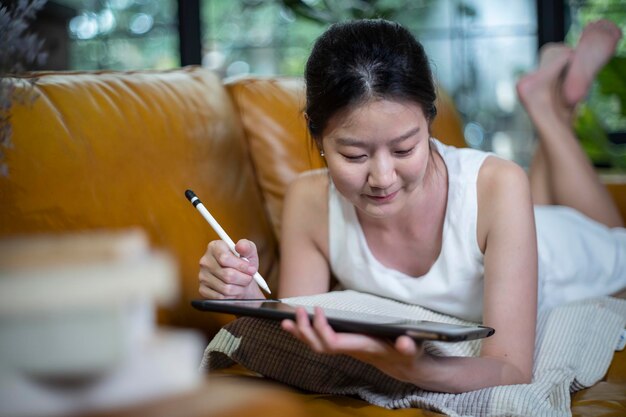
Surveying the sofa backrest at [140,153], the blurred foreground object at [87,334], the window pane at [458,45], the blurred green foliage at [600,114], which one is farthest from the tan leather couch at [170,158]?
the window pane at [458,45]

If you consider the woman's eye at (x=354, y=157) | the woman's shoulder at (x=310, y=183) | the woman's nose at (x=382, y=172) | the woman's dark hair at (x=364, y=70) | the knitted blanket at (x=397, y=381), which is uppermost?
the woman's dark hair at (x=364, y=70)

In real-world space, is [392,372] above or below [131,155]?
below

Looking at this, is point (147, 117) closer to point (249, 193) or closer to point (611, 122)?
point (249, 193)

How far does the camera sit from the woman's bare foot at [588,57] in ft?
6.72

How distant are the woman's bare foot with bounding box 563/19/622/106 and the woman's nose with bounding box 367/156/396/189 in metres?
1.08

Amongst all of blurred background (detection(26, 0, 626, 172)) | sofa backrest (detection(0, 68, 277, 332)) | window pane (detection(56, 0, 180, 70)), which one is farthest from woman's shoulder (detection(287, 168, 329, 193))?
blurred background (detection(26, 0, 626, 172))

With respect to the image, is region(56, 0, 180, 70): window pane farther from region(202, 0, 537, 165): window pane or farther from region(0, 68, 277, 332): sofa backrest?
region(0, 68, 277, 332): sofa backrest

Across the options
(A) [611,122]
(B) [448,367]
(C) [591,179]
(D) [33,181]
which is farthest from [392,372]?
(A) [611,122]

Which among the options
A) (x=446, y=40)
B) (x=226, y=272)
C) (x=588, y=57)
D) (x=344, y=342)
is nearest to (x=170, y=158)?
(x=226, y=272)

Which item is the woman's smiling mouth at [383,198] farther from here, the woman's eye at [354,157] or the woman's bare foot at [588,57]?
the woman's bare foot at [588,57]

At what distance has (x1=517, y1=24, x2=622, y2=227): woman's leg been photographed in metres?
2.05

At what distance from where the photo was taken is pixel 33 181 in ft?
3.80

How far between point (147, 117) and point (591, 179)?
1.15m

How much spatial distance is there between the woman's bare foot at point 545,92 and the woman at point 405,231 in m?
0.33
